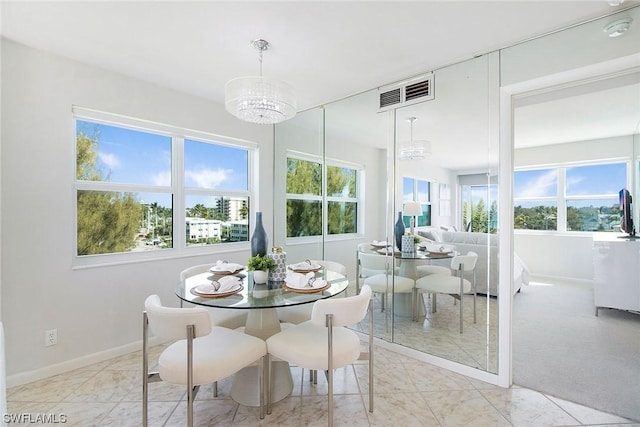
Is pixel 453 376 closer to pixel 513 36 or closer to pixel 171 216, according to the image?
pixel 513 36

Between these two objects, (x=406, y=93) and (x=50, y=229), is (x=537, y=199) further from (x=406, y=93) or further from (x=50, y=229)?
(x=50, y=229)

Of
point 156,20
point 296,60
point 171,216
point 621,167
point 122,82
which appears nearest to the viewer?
point 156,20

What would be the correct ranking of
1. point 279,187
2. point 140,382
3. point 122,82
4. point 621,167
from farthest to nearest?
point 621,167
point 279,187
point 122,82
point 140,382

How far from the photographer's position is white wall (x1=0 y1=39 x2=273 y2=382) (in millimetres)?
2125

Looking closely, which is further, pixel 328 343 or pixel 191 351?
pixel 328 343

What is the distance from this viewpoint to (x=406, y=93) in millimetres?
2717

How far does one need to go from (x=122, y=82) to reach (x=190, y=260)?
1837 millimetres

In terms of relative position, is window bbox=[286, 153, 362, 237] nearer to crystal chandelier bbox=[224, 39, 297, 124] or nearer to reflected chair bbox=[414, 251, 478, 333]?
reflected chair bbox=[414, 251, 478, 333]

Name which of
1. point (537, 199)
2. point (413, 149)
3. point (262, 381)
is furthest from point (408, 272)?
point (537, 199)

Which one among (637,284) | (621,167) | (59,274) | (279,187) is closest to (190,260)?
(59,274)

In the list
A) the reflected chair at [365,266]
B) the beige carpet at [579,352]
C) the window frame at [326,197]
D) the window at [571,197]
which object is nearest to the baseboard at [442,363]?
the beige carpet at [579,352]

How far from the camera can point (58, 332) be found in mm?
2324

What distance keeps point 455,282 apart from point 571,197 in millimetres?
4405

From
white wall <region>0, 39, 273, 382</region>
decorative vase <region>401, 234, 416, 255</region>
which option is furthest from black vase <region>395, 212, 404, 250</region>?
white wall <region>0, 39, 273, 382</region>
